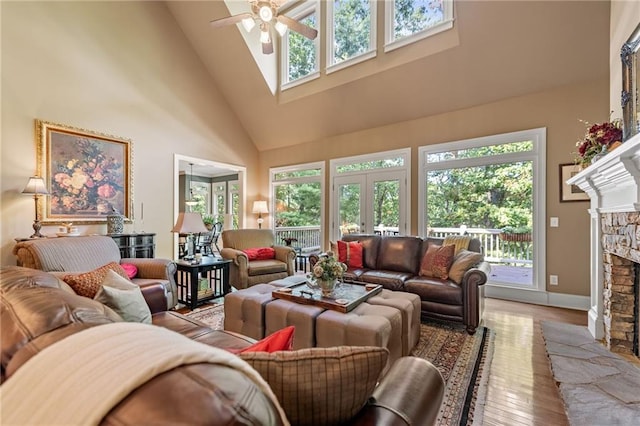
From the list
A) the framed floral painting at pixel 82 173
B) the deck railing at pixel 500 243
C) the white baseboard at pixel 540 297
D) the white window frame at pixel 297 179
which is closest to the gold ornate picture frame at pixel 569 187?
the deck railing at pixel 500 243

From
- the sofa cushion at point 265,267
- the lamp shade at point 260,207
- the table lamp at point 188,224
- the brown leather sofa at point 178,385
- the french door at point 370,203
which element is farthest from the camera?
the lamp shade at point 260,207

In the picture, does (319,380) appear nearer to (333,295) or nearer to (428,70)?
(333,295)

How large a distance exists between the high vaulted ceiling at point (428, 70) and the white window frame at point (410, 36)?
0.38 feet

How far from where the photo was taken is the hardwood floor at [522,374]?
173cm

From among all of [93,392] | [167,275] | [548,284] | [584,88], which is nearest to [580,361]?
[548,284]

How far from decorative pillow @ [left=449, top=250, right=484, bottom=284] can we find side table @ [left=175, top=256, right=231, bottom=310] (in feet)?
9.46

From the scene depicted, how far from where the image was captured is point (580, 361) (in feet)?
7.15

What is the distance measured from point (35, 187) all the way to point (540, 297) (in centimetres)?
659

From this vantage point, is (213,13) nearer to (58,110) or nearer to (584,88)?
(58,110)

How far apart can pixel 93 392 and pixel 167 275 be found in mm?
2981

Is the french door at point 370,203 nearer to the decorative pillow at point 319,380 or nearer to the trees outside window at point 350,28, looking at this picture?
the trees outside window at point 350,28

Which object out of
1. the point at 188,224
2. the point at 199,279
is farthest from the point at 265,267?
the point at 188,224

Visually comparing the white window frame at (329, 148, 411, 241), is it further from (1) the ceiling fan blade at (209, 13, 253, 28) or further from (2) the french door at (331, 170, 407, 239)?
(1) the ceiling fan blade at (209, 13, 253, 28)

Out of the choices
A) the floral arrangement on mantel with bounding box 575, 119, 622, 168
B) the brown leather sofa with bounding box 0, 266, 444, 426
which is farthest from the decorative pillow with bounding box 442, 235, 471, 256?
the brown leather sofa with bounding box 0, 266, 444, 426
